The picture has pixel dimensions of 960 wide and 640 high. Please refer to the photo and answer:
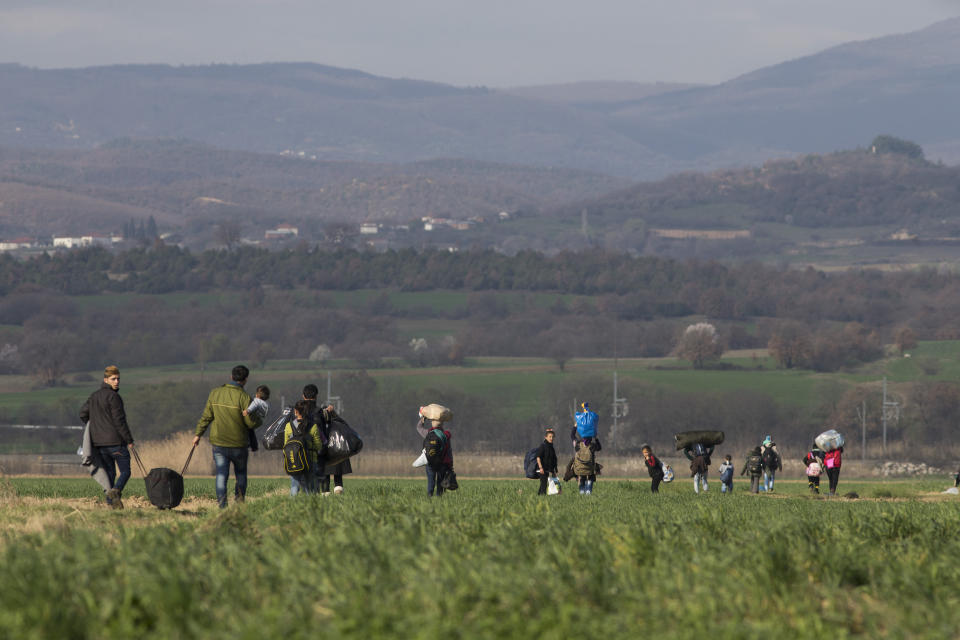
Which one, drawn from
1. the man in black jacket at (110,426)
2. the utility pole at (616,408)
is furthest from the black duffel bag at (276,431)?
the utility pole at (616,408)

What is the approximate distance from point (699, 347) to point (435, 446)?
388 feet

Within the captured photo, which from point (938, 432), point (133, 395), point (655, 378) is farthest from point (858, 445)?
point (133, 395)

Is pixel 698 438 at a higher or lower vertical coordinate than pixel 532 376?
higher

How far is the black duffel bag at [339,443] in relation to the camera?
698 inches

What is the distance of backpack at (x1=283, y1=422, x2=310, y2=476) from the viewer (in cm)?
1683

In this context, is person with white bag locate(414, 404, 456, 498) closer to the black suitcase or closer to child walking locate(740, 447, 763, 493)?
the black suitcase

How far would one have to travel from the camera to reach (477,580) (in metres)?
8.40

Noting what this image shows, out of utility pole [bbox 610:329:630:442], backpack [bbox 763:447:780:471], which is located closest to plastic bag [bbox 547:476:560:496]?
backpack [bbox 763:447:780:471]

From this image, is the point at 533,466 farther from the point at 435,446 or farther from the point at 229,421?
the point at 229,421

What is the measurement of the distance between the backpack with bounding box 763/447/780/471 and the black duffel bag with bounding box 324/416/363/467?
1557cm

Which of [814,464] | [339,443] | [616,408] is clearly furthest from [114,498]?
[616,408]

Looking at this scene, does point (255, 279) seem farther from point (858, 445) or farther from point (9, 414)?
point (858, 445)

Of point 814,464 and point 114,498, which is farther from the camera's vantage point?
point 814,464

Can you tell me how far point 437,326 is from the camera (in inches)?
6339
